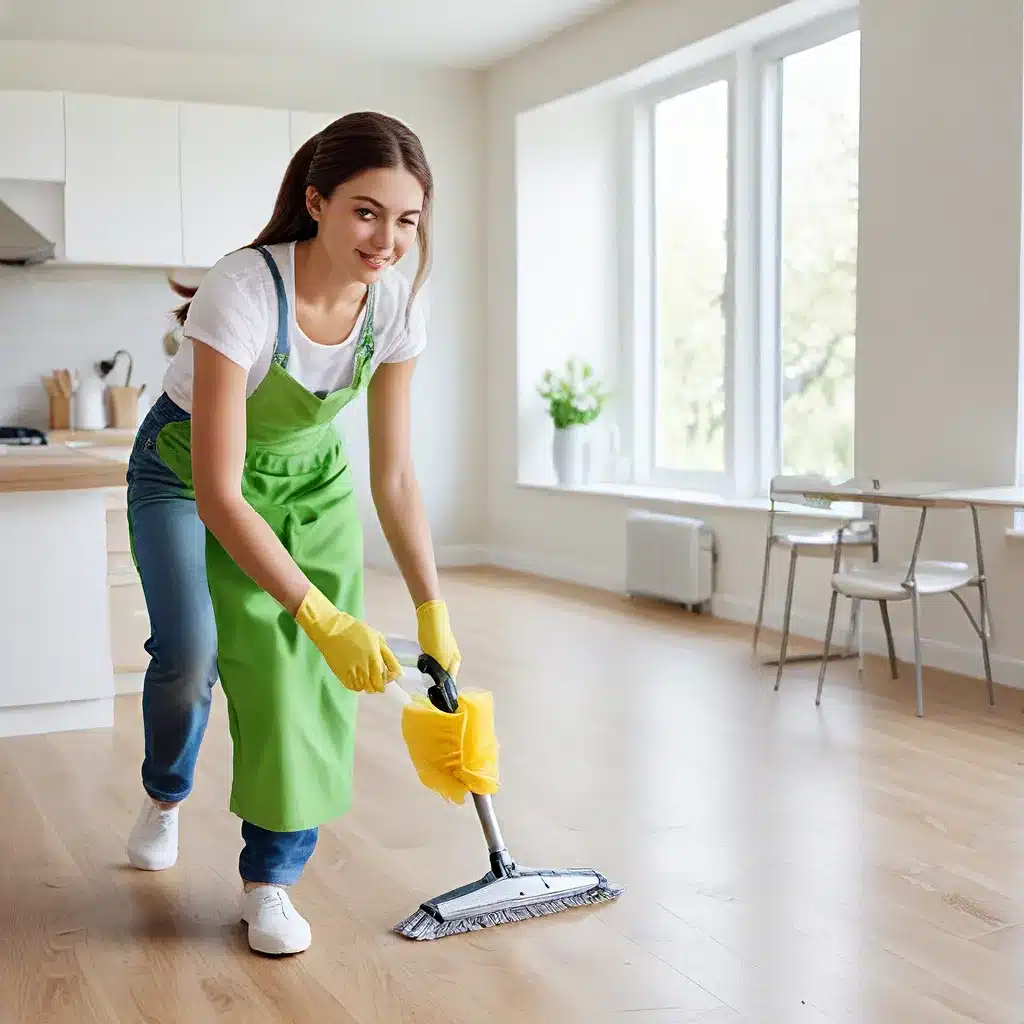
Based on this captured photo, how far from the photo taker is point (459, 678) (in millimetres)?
4305

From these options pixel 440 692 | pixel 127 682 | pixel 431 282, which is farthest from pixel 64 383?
pixel 440 692

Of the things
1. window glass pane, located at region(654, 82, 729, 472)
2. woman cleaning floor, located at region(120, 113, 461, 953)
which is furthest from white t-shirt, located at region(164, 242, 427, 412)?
window glass pane, located at region(654, 82, 729, 472)

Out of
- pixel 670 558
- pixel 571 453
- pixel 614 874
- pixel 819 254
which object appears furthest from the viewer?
pixel 571 453

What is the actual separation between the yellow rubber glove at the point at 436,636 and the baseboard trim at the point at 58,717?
1.81 m

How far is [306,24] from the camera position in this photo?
248 inches

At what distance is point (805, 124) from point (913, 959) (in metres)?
4.22

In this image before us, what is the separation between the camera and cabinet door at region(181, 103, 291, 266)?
636cm

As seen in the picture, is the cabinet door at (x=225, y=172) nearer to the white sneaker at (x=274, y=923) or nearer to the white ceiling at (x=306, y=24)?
the white ceiling at (x=306, y=24)

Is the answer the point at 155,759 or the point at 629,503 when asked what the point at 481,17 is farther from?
the point at 155,759

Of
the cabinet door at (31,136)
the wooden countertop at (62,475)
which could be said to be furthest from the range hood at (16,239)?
the cabinet door at (31,136)

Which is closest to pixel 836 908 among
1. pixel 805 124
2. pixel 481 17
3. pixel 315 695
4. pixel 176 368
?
pixel 315 695

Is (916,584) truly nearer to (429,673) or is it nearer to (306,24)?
(429,673)

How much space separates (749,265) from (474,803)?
164 inches

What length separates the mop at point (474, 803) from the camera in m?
2.00
